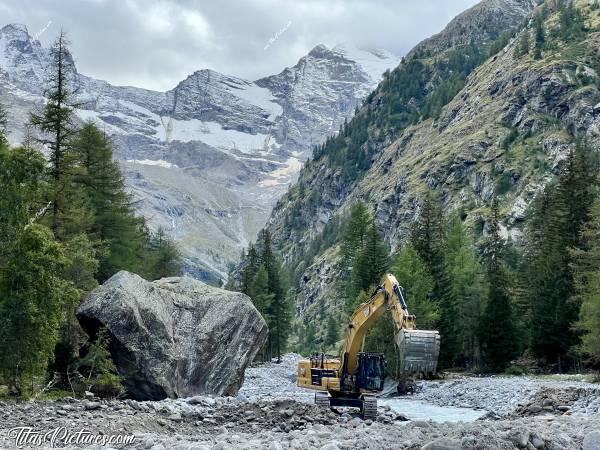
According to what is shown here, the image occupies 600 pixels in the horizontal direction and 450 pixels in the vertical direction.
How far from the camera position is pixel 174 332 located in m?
32.7

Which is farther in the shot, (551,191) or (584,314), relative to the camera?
(551,191)

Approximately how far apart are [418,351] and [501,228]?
11623 centimetres

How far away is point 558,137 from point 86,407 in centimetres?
14317

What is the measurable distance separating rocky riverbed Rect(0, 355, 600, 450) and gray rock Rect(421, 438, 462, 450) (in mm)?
18

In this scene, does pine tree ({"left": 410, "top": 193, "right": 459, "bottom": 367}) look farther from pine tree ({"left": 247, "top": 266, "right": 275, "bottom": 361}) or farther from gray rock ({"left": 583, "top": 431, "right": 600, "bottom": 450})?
gray rock ({"left": 583, "top": 431, "right": 600, "bottom": 450})

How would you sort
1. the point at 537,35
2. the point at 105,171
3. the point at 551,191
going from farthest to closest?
the point at 537,35, the point at 551,191, the point at 105,171

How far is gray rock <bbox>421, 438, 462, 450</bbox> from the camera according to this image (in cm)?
1170

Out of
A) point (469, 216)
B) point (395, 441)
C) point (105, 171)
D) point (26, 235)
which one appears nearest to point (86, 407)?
point (26, 235)

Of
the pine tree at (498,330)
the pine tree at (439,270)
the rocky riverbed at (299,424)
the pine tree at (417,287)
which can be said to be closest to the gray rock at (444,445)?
the rocky riverbed at (299,424)

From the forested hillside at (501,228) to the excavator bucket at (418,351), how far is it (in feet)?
82.2

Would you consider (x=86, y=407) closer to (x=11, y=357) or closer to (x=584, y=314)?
(x=11, y=357)

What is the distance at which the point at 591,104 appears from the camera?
14950 cm

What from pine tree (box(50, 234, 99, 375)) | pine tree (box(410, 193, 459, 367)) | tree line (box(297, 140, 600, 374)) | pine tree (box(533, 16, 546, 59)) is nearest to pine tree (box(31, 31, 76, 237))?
pine tree (box(50, 234, 99, 375))

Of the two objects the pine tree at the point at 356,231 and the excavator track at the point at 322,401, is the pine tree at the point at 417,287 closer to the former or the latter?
the excavator track at the point at 322,401
